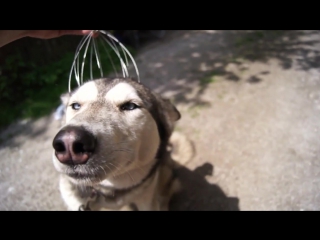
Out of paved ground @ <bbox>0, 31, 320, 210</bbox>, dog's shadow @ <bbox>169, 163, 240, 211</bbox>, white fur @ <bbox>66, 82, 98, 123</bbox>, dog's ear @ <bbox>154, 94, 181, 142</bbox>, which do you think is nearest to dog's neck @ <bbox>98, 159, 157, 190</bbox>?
dog's ear @ <bbox>154, 94, 181, 142</bbox>

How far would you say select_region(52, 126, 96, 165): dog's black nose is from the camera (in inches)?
44.6

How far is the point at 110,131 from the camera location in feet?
4.49

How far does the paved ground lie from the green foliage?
22cm

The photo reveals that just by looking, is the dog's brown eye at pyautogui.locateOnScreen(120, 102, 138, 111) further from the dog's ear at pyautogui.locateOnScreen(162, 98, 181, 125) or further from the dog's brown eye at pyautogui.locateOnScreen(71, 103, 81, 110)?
the dog's ear at pyautogui.locateOnScreen(162, 98, 181, 125)

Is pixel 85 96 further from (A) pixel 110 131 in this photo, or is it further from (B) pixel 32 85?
(B) pixel 32 85

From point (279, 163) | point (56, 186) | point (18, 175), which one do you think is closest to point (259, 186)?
point (279, 163)

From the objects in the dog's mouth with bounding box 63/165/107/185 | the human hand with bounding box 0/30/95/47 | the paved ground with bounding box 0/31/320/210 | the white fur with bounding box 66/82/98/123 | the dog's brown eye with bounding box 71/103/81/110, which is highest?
the human hand with bounding box 0/30/95/47

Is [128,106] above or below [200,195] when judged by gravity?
above

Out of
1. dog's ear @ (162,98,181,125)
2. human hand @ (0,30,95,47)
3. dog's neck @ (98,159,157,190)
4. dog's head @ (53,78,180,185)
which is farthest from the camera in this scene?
dog's ear @ (162,98,181,125)

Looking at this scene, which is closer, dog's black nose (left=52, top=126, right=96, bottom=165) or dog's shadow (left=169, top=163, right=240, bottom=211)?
dog's black nose (left=52, top=126, right=96, bottom=165)

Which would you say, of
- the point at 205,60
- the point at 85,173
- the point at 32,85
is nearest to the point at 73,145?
the point at 85,173

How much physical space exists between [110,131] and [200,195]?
1.70m

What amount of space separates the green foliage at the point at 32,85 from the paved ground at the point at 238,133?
0.72ft

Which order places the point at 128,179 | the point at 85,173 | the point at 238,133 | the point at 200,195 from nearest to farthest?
the point at 85,173 < the point at 128,179 < the point at 200,195 < the point at 238,133
